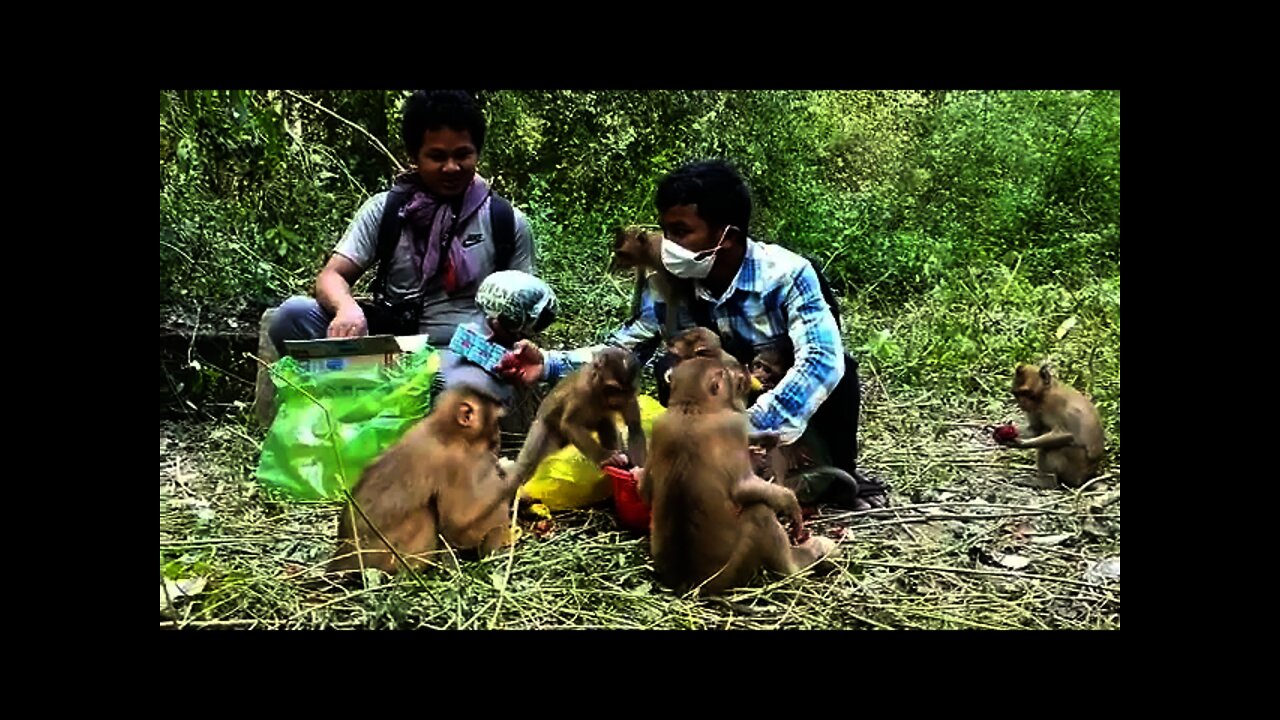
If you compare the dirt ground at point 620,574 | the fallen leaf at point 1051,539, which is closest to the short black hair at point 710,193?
the dirt ground at point 620,574

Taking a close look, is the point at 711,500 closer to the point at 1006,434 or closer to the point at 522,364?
the point at 522,364

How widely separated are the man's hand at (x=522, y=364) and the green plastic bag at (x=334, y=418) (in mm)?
403

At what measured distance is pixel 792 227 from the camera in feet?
18.2

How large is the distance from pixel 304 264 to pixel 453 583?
251cm

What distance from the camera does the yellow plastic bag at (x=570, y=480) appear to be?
4.58m

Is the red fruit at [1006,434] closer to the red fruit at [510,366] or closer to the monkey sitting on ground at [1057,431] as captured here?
the monkey sitting on ground at [1057,431]

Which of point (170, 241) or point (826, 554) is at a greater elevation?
point (170, 241)

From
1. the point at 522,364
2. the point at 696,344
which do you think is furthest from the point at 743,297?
the point at 522,364

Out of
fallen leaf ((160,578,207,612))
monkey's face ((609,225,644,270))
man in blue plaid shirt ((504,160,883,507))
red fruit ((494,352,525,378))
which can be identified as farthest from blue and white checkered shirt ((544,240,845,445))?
fallen leaf ((160,578,207,612))

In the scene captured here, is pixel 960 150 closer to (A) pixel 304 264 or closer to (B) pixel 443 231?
(B) pixel 443 231

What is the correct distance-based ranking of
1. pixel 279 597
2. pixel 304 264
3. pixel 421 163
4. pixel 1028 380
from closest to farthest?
pixel 279 597, pixel 421 163, pixel 1028 380, pixel 304 264

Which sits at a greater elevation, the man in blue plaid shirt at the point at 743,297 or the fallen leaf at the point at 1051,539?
the man in blue plaid shirt at the point at 743,297

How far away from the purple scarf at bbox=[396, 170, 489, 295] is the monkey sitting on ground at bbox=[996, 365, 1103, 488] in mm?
2637
